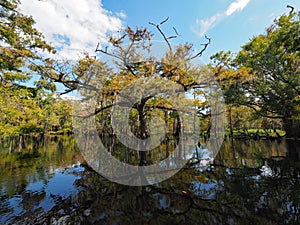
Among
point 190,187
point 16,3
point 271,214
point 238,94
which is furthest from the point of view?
point 238,94

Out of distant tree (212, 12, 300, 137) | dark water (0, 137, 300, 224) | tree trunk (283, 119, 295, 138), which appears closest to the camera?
dark water (0, 137, 300, 224)

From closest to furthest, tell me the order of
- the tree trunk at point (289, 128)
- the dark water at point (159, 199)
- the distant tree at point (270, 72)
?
the dark water at point (159, 199) → the distant tree at point (270, 72) → the tree trunk at point (289, 128)

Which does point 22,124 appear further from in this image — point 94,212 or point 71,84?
point 94,212

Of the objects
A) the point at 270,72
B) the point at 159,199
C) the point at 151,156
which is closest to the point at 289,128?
the point at 270,72

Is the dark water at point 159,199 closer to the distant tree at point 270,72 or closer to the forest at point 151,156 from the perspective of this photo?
the forest at point 151,156

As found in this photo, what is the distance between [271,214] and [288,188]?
1.55 m

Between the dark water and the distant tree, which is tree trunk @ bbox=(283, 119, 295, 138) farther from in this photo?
the dark water

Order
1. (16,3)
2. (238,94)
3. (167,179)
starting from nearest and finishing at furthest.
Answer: (167,179) < (16,3) < (238,94)

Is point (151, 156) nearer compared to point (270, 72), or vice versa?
point (151, 156)

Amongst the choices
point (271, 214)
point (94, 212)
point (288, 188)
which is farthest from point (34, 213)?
point (288, 188)

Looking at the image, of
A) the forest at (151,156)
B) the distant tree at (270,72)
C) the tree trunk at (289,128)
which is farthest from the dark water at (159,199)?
the tree trunk at (289,128)

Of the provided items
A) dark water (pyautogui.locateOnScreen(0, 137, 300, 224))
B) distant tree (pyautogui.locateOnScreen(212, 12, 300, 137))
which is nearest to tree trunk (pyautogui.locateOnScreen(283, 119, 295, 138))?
distant tree (pyautogui.locateOnScreen(212, 12, 300, 137))

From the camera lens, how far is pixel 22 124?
1114 cm

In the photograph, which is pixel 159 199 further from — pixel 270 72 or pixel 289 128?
pixel 289 128
